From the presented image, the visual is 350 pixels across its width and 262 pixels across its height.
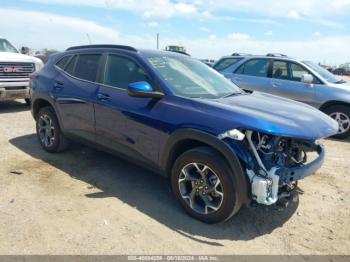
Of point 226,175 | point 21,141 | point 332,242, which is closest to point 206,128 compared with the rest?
point 226,175

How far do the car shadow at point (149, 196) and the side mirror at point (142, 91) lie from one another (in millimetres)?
1258

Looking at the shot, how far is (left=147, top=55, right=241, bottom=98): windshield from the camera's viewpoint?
14.0 ft

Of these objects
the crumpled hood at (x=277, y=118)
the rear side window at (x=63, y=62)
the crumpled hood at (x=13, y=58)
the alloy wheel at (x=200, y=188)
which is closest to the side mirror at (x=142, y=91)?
the crumpled hood at (x=277, y=118)

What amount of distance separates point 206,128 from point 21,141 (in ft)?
14.1

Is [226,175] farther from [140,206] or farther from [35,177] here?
[35,177]

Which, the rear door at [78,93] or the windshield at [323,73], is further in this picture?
the windshield at [323,73]

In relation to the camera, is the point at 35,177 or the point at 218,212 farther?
the point at 35,177

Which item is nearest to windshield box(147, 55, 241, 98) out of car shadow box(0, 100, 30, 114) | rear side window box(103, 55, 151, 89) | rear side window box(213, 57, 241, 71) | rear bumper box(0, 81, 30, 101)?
rear side window box(103, 55, 151, 89)

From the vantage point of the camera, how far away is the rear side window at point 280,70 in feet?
29.1

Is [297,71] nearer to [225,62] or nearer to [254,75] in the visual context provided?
[254,75]

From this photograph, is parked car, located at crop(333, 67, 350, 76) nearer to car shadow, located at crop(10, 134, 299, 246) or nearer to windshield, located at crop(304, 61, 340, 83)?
windshield, located at crop(304, 61, 340, 83)

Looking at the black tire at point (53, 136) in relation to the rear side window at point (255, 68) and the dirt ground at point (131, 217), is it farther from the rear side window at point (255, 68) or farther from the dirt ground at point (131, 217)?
the rear side window at point (255, 68)

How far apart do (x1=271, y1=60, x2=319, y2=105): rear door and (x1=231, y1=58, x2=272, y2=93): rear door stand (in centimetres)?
18

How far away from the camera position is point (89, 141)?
16.7ft
